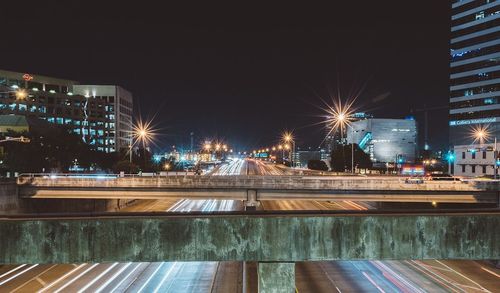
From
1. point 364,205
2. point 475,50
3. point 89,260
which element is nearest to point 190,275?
point 89,260

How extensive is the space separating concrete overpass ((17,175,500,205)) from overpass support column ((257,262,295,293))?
101 feet

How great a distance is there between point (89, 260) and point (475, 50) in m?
112

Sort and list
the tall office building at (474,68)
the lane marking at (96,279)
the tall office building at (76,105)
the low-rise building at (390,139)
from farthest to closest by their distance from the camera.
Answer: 1. the low-rise building at (390,139)
2. the tall office building at (76,105)
3. the tall office building at (474,68)
4. the lane marking at (96,279)

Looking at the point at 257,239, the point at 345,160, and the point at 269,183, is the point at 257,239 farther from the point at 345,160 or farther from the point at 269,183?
the point at 345,160

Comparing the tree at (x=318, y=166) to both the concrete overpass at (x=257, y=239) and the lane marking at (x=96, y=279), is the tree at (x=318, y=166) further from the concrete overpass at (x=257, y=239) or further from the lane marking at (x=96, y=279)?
the concrete overpass at (x=257, y=239)

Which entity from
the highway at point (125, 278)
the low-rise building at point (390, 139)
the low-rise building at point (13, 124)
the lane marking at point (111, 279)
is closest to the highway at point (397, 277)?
the highway at point (125, 278)

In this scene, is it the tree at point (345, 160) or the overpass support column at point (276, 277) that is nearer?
the overpass support column at point (276, 277)

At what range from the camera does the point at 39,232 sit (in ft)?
32.8

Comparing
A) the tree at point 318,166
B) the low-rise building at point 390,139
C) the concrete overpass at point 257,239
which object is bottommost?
the tree at point 318,166

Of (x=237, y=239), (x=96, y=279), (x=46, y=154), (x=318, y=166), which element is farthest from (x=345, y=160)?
(x=237, y=239)

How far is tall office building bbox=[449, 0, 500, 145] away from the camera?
99188 mm

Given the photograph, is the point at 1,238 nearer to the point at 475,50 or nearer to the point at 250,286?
the point at 250,286

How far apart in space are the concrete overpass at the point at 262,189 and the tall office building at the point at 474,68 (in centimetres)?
6998

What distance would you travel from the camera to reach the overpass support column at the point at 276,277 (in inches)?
387
